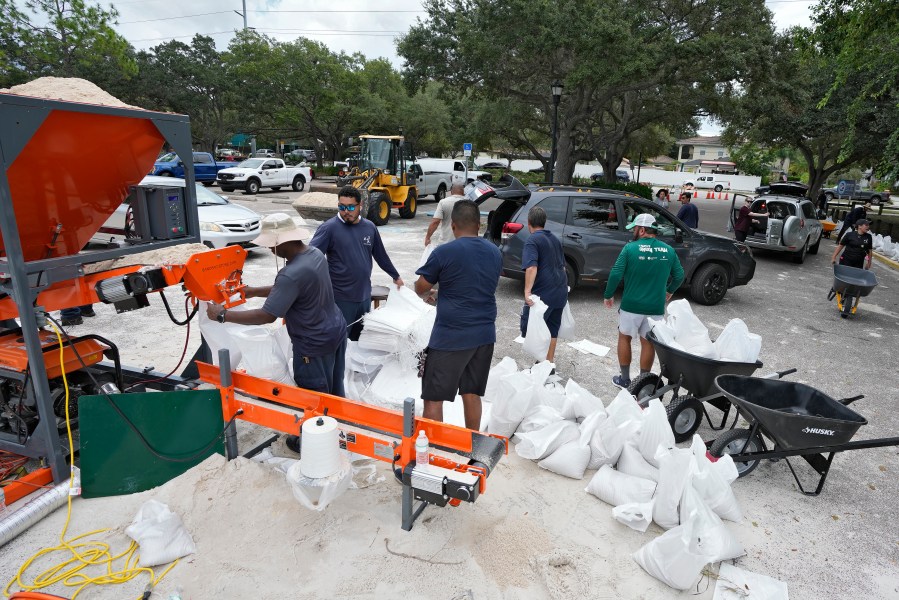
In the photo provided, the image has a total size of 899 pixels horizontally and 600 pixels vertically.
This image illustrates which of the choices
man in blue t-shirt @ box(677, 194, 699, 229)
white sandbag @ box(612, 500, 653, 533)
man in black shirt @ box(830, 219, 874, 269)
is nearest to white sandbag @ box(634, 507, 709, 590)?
white sandbag @ box(612, 500, 653, 533)

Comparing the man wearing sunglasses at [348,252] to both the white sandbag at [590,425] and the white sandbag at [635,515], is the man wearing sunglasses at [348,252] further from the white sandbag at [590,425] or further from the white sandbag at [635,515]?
the white sandbag at [635,515]

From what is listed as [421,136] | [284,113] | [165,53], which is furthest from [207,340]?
[165,53]

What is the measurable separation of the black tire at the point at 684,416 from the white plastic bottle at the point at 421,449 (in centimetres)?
229

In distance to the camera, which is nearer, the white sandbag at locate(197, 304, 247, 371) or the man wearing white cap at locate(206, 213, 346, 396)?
the man wearing white cap at locate(206, 213, 346, 396)

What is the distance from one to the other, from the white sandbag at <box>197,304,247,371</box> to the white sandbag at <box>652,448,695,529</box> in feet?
9.67

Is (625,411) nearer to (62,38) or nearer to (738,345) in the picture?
(738,345)

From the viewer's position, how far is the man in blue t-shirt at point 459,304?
3.45 m

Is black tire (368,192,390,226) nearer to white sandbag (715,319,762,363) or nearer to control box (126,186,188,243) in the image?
control box (126,186,188,243)

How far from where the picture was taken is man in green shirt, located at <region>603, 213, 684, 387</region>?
4953 millimetres

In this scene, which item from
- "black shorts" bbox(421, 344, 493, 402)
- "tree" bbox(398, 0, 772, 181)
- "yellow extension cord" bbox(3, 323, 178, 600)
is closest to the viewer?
"yellow extension cord" bbox(3, 323, 178, 600)

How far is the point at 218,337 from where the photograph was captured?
12.7ft

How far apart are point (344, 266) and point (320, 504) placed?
2352mm

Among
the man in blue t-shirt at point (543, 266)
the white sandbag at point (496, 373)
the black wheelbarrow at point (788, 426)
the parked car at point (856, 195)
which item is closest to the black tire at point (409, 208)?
the man in blue t-shirt at point (543, 266)

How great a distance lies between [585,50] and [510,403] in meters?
14.0
